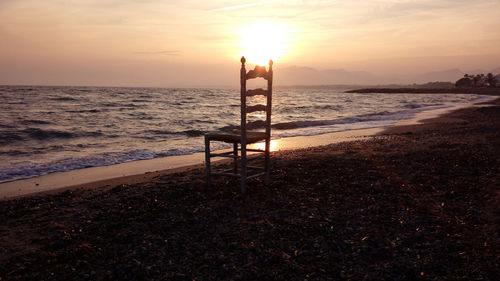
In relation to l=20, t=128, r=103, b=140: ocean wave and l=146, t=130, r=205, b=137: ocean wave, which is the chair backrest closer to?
l=146, t=130, r=205, b=137: ocean wave

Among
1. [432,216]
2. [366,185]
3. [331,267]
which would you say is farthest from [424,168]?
[331,267]

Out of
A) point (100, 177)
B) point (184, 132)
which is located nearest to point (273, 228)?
point (100, 177)

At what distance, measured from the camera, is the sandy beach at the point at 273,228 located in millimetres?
3998

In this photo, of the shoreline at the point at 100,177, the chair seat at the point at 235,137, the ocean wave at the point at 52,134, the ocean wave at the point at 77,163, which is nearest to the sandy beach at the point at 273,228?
the shoreline at the point at 100,177

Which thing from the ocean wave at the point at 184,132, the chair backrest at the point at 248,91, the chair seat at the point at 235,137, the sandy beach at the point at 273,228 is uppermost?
the chair backrest at the point at 248,91

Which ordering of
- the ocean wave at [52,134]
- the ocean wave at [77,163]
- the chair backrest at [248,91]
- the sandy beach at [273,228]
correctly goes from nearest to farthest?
the sandy beach at [273,228], the chair backrest at [248,91], the ocean wave at [77,163], the ocean wave at [52,134]

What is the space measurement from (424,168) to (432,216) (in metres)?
3.14

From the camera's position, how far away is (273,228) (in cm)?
505

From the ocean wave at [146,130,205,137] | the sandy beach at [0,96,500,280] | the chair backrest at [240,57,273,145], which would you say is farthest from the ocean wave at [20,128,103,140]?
the chair backrest at [240,57,273,145]

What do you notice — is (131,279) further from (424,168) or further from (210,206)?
(424,168)

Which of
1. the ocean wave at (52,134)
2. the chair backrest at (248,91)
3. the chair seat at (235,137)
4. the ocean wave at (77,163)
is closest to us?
the chair backrest at (248,91)

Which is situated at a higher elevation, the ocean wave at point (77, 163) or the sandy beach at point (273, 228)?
the sandy beach at point (273, 228)

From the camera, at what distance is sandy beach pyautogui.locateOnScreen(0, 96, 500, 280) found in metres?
4.00

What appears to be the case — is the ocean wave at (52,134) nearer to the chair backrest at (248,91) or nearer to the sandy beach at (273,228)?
the sandy beach at (273,228)
